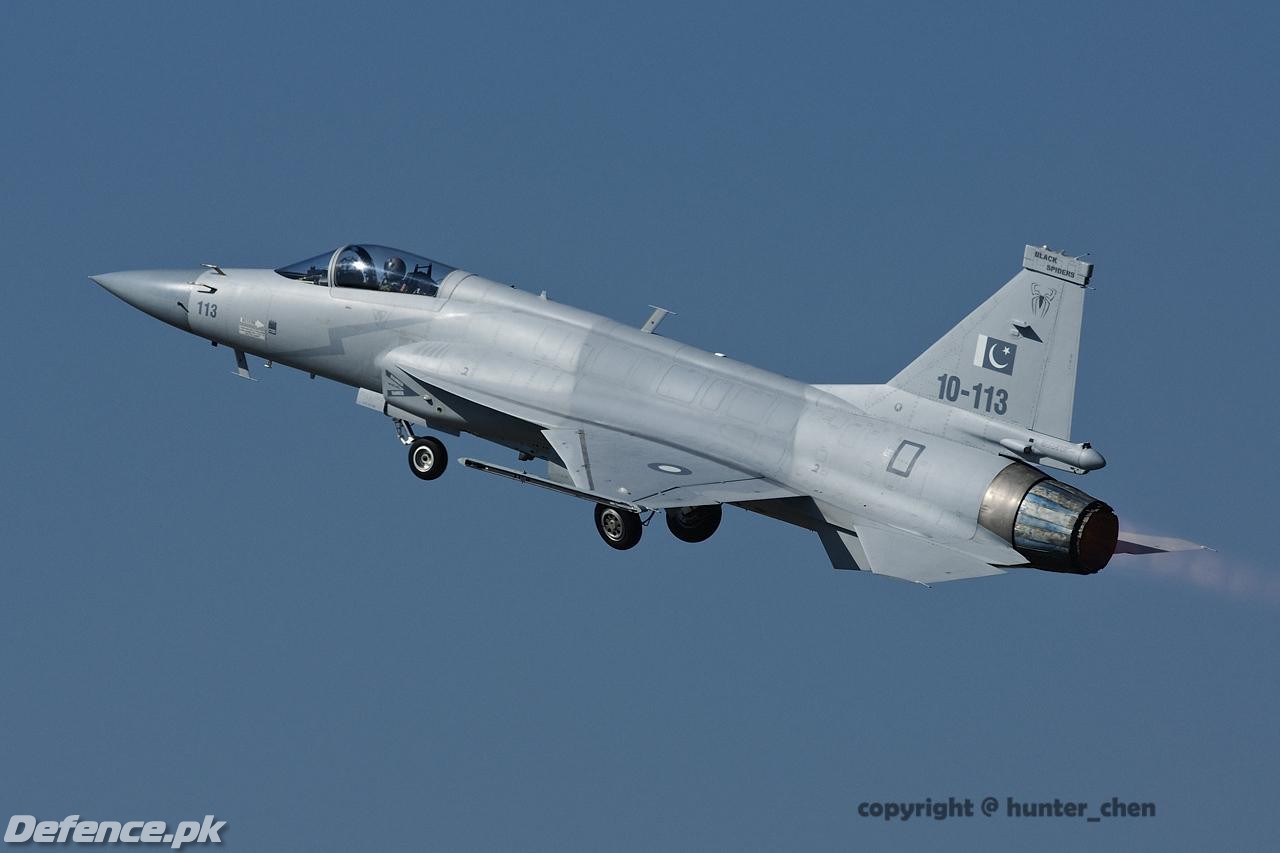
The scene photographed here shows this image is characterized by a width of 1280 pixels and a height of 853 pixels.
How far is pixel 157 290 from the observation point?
111 ft

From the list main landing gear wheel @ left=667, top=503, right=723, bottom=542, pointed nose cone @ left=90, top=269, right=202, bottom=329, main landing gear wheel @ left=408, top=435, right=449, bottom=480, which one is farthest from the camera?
Answer: pointed nose cone @ left=90, top=269, right=202, bottom=329

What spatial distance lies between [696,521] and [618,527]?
1441 millimetres

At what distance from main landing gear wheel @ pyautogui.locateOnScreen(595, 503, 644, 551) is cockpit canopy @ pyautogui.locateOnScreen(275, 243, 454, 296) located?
4.47m

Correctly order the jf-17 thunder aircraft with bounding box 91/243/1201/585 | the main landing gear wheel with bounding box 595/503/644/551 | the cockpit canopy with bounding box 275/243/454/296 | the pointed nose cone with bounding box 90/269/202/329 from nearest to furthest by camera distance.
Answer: the jf-17 thunder aircraft with bounding box 91/243/1201/585 → the main landing gear wheel with bounding box 595/503/644/551 → the cockpit canopy with bounding box 275/243/454/296 → the pointed nose cone with bounding box 90/269/202/329

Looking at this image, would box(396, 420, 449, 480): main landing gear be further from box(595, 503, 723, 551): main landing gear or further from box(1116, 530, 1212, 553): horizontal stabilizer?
box(1116, 530, 1212, 553): horizontal stabilizer

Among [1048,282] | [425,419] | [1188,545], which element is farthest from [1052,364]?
[425,419]

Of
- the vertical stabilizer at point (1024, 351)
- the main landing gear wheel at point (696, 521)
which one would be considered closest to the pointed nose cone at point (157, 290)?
the main landing gear wheel at point (696, 521)

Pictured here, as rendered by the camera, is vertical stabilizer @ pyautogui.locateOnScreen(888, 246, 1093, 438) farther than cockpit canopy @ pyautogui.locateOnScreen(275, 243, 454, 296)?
No

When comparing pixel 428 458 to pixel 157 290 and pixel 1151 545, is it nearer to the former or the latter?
→ pixel 157 290

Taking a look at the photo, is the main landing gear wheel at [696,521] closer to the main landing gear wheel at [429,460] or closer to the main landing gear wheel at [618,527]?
the main landing gear wheel at [618,527]

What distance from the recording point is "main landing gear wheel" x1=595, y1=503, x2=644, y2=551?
2900cm

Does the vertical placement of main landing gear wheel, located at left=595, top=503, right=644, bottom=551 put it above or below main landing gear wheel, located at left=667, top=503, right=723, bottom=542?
below

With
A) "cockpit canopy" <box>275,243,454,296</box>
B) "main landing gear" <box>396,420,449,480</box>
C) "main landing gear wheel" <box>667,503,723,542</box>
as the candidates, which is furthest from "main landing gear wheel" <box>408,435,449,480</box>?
"main landing gear wheel" <box>667,503,723,542</box>

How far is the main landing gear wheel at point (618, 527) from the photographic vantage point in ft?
95.1
